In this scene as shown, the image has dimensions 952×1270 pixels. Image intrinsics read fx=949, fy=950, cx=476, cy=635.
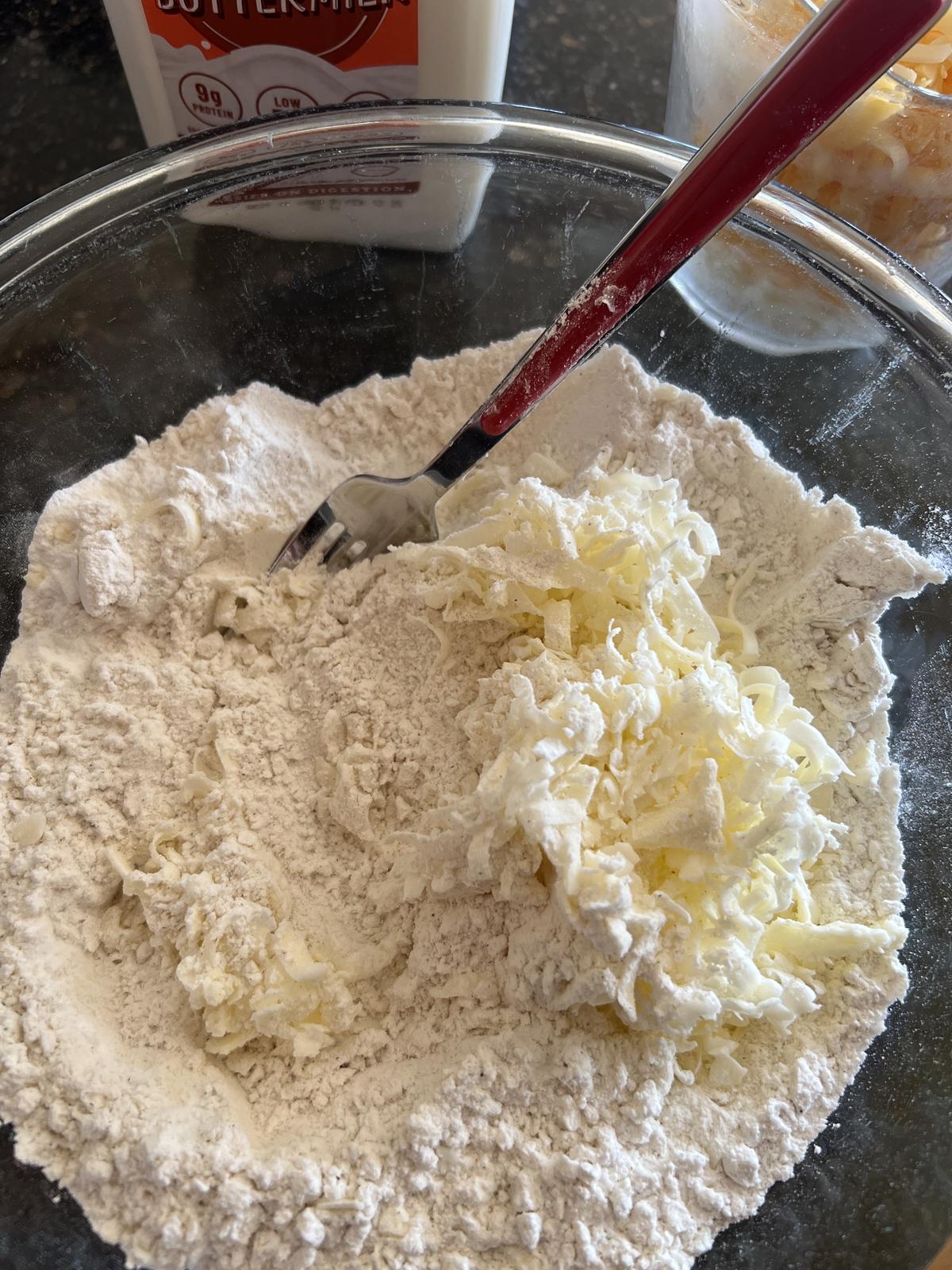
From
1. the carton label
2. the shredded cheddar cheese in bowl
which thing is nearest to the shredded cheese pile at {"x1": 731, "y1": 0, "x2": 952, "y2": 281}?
the shredded cheddar cheese in bowl

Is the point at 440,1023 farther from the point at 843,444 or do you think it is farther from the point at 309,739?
the point at 843,444

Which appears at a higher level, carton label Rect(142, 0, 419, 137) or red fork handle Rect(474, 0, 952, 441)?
red fork handle Rect(474, 0, 952, 441)

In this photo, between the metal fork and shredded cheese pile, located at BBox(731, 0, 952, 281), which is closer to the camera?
the metal fork

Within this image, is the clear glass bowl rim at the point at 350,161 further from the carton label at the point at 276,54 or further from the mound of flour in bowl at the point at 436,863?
the mound of flour in bowl at the point at 436,863

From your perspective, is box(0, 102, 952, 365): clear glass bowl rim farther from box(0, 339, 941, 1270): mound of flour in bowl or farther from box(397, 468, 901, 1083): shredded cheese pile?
box(397, 468, 901, 1083): shredded cheese pile

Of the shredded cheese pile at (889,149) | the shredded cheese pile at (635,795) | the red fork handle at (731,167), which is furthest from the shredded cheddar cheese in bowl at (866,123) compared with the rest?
the shredded cheese pile at (635,795)

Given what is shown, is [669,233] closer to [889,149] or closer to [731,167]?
[731,167]
